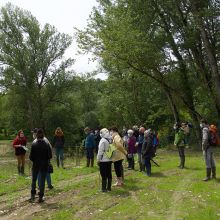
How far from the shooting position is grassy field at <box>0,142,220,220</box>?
989cm

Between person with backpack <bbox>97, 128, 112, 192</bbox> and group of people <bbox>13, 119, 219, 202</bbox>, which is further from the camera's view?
person with backpack <bbox>97, 128, 112, 192</bbox>

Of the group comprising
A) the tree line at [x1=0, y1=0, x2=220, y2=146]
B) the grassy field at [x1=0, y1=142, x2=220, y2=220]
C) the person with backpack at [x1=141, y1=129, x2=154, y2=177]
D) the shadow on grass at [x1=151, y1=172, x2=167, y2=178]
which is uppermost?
the tree line at [x1=0, y1=0, x2=220, y2=146]

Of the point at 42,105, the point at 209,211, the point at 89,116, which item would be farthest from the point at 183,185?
the point at 89,116

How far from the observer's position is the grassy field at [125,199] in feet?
32.4

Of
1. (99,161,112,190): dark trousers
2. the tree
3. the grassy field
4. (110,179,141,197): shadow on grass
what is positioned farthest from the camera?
the tree

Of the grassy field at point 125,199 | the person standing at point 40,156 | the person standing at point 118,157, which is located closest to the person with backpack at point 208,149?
the grassy field at point 125,199

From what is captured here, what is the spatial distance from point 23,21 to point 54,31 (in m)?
3.42

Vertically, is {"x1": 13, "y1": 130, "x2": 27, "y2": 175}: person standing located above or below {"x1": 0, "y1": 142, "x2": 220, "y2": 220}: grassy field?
above

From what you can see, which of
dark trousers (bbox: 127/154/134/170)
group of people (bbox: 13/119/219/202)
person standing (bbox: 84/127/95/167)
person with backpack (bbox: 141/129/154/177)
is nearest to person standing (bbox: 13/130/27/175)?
group of people (bbox: 13/119/219/202)

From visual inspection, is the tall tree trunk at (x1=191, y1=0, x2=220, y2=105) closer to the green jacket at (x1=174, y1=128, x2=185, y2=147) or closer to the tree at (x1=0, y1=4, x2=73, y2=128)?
the green jacket at (x1=174, y1=128, x2=185, y2=147)

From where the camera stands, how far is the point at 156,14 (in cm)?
3067

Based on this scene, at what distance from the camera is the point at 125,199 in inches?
451

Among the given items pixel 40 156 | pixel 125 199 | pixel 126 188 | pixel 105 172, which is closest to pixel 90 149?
pixel 126 188

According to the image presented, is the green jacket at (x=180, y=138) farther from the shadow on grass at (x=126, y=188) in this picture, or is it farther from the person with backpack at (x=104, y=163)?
the person with backpack at (x=104, y=163)
